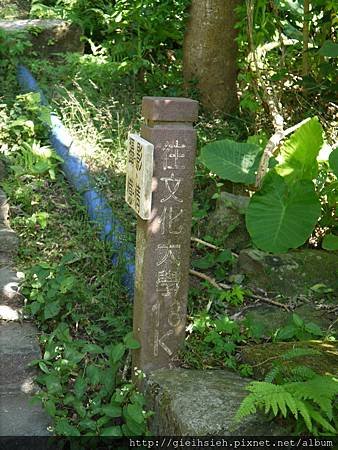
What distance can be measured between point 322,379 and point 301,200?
1.95 metres

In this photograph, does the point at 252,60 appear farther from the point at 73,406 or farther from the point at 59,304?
the point at 73,406

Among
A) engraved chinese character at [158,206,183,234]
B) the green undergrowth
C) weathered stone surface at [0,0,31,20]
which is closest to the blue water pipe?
the green undergrowth

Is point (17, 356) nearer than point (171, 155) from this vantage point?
No

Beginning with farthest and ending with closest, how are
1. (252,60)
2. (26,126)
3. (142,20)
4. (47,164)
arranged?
(142,20) < (252,60) < (26,126) < (47,164)

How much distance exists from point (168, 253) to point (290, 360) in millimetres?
780

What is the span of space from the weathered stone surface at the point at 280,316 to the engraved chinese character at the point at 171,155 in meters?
1.18

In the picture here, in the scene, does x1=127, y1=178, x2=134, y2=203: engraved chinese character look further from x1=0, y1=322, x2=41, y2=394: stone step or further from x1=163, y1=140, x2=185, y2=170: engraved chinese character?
Answer: x1=0, y1=322, x2=41, y2=394: stone step

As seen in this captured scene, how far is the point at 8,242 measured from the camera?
16.0ft

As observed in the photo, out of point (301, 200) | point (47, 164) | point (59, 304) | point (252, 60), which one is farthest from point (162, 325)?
point (252, 60)

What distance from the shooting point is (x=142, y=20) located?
7.94 meters

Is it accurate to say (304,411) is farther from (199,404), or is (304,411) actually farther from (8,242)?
(8,242)

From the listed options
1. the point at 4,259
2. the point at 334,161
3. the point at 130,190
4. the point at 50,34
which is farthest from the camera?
the point at 50,34

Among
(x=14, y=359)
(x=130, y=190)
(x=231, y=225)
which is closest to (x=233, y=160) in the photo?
(x=231, y=225)

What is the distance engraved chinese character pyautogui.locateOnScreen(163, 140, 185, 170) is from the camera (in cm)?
333
